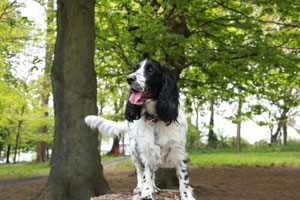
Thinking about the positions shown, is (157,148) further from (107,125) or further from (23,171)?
(23,171)

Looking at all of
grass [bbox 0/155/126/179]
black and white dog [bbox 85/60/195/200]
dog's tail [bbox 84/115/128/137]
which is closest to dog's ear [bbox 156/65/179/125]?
black and white dog [bbox 85/60/195/200]

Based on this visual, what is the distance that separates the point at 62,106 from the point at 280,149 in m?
22.5

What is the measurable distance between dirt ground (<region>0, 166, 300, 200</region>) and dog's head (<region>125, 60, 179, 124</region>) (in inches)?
234

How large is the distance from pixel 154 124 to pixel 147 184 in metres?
0.60

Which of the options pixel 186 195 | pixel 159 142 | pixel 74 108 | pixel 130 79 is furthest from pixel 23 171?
pixel 130 79

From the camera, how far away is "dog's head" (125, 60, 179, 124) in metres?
2.68

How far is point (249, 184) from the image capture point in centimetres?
1127

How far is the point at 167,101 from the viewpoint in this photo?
108 inches

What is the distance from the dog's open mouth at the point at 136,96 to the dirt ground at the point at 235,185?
608cm

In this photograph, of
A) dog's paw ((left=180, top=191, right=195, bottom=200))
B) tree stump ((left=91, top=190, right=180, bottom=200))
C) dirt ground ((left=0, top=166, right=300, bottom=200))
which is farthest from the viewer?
dirt ground ((left=0, top=166, right=300, bottom=200))

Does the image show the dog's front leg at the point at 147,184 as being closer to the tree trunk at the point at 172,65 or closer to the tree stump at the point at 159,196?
the tree stump at the point at 159,196

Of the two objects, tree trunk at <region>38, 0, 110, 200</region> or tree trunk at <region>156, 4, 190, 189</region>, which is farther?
tree trunk at <region>156, 4, 190, 189</region>

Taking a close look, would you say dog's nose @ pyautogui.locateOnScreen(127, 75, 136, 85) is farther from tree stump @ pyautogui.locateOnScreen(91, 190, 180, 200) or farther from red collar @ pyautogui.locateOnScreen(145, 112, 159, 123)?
tree stump @ pyautogui.locateOnScreen(91, 190, 180, 200)

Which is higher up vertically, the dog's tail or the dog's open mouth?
the dog's open mouth
